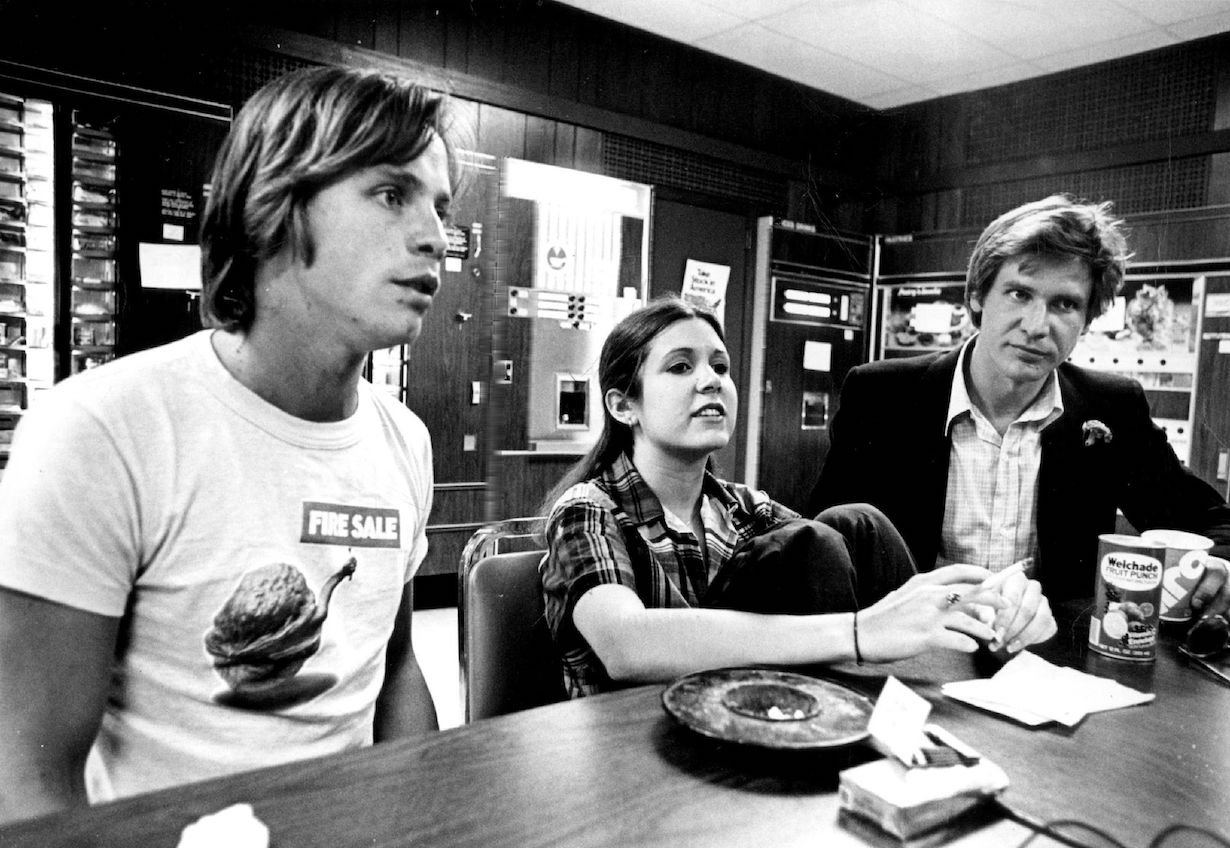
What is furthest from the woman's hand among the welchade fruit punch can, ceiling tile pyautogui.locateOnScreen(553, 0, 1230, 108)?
ceiling tile pyautogui.locateOnScreen(553, 0, 1230, 108)

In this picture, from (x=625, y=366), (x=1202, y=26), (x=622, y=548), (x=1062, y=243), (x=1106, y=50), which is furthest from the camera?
(x=1106, y=50)

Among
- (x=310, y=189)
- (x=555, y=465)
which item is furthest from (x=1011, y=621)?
(x=555, y=465)

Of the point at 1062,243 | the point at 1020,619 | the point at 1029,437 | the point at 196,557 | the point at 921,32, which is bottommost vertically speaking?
the point at 1020,619

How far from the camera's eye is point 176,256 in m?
3.89

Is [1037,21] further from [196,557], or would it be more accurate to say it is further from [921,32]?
[196,557]

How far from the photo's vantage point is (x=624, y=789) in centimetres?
93

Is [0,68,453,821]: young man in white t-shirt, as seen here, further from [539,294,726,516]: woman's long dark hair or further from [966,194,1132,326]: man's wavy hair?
[966,194,1132,326]: man's wavy hair

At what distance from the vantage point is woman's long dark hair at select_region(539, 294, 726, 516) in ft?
5.97

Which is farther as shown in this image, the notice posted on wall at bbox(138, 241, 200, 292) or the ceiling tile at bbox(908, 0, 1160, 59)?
the ceiling tile at bbox(908, 0, 1160, 59)

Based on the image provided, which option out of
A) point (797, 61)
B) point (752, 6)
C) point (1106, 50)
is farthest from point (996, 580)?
point (1106, 50)

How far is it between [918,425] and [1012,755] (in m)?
1.33

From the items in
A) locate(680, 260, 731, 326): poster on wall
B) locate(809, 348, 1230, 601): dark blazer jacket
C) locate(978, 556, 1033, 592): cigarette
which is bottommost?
locate(978, 556, 1033, 592): cigarette

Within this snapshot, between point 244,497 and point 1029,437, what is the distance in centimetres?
186

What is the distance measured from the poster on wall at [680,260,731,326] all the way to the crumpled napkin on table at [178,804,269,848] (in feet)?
16.2
